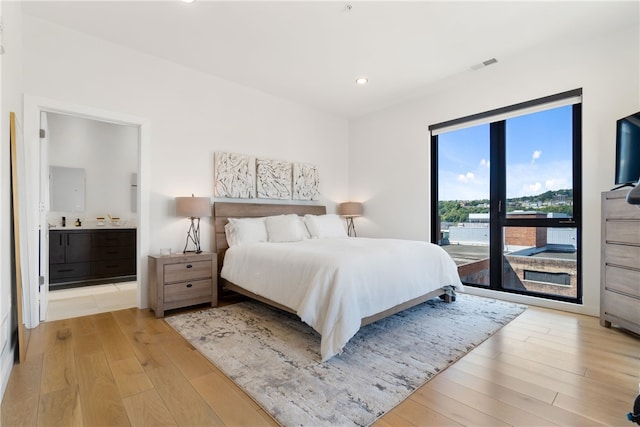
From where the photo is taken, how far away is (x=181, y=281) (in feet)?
10.6

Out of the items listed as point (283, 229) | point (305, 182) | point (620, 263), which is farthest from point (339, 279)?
point (305, 182)

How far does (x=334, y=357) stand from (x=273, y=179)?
114 inches

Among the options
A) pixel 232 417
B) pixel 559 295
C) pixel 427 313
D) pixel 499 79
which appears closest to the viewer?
pixel 232 417

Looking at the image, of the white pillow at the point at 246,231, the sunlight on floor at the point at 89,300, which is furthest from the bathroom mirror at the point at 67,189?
the white pillow at the point at 246,231

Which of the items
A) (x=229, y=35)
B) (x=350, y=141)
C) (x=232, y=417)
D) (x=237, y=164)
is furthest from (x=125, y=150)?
(x=232, y=417)

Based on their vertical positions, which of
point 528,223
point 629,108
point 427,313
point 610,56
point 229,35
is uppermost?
point 229,35

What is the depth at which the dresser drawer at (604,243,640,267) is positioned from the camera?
8.23ft

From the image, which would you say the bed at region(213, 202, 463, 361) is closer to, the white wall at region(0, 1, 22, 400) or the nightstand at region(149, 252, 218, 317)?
the nightstand at region(149, 252, 218, 317)

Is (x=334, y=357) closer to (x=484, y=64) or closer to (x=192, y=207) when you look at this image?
(x=192, y=207)

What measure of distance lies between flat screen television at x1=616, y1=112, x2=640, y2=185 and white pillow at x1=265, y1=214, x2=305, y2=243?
3.25 meters

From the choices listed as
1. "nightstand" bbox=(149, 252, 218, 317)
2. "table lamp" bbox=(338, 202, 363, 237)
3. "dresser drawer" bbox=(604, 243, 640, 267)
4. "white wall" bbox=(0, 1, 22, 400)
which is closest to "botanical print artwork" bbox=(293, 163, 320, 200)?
"table lamp" bbox=(338, 202, 363, 237)

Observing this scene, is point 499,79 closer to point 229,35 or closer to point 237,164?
point 229,35

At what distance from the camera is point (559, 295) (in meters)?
3.43

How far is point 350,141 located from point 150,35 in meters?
3.49
